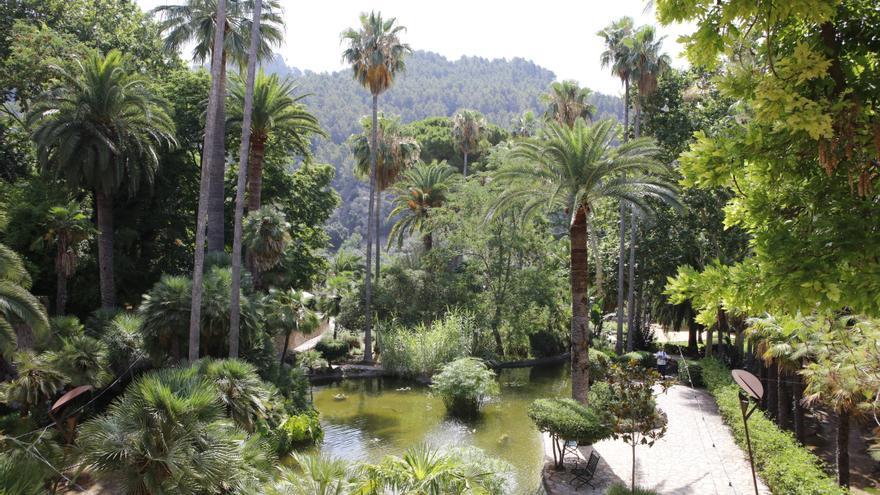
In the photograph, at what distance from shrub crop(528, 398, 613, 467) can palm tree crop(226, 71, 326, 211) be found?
52.1 ft

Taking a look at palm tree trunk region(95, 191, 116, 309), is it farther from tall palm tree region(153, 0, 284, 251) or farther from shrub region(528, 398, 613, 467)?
shrub region(528, 398, 613, 467)

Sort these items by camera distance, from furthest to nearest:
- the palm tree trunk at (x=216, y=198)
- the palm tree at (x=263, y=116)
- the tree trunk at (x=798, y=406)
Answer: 1. the palm tree at (x=263, y=116)
2. the palm tree trunk at (x=216, y=198)
3. the tree trunk at (x=798, y=406)

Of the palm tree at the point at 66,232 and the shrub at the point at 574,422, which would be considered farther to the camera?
the palm tree at the point at 66,232

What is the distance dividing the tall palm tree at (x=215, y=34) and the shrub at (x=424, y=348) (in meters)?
8.23

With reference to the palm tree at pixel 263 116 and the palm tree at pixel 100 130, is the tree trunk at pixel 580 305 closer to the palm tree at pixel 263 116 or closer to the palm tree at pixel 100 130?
the palm tree at pixel 263 116

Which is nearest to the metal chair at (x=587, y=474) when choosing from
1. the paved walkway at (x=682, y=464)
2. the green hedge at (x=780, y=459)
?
the paved walkway at (x=682, y=464)

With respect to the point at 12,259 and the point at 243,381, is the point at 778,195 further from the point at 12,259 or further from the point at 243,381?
the point at 12,259

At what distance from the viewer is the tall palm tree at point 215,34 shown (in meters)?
20.9

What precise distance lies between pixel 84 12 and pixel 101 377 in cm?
2248

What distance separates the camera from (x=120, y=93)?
20.0 metres

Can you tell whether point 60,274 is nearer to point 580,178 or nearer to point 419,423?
point 419,423

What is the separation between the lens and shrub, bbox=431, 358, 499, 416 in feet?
63.1

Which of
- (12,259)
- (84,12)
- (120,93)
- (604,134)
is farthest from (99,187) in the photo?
(604,134)

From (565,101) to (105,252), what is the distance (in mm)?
24728
